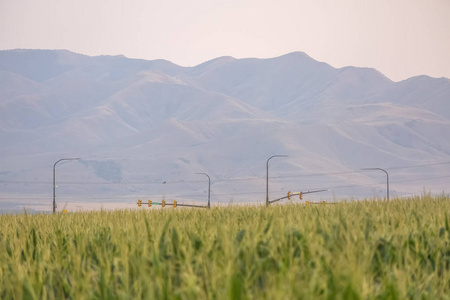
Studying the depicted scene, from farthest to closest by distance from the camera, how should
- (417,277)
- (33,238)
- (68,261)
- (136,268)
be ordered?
(33,238) < (68,261) < (136,268) < (417,277)

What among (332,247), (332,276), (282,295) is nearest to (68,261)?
(332,247)

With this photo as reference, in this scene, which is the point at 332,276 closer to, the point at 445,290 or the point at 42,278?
the point at 445,290

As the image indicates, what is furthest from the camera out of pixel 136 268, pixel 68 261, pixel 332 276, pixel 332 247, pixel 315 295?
pixel 68 261

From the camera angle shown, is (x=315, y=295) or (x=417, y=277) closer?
(x=315, y=295)

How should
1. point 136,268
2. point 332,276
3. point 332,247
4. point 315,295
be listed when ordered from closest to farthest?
point 315,295 < point 332,276 < point 136,268 < point 332,247

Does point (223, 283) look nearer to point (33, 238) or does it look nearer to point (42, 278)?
point (42, 278)

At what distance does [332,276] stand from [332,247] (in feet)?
7.44

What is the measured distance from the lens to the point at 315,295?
227 inches

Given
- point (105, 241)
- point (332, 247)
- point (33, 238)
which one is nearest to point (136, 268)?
point (332, 247)

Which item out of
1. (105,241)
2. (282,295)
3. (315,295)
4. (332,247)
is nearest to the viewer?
(282,295)

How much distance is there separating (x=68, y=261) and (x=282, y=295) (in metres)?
4.66

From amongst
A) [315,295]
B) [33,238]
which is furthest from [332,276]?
[33,238]

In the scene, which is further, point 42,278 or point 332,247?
point 332,247

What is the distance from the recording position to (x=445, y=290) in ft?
24.2
